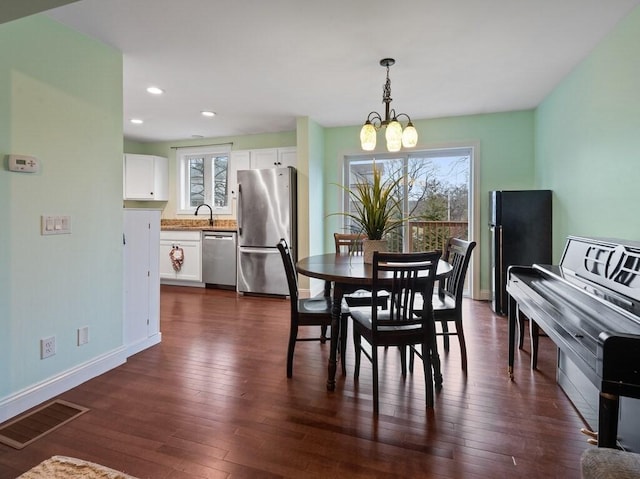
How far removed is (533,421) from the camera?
74.4 inches

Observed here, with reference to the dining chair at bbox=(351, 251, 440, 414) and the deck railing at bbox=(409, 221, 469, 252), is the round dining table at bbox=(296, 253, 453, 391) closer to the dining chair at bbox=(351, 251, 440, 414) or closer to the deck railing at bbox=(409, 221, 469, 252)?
the dining chair at bbox=(351, 251, 440, 414)

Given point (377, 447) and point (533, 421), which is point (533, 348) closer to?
point (533, 421)

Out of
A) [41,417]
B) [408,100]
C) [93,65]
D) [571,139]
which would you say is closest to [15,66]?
[93,65]

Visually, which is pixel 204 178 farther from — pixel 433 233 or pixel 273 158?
pixel 433 233

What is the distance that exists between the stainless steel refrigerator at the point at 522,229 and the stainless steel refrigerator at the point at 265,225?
2.47 meters

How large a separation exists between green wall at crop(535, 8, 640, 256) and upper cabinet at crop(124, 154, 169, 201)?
5574 millimetres

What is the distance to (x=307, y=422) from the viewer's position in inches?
74.7

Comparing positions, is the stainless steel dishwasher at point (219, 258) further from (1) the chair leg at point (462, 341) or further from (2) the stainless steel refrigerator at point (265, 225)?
(1) the chair leg at point (462, 341)

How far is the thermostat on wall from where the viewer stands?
195 centimetres

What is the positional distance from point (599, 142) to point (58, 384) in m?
4.18

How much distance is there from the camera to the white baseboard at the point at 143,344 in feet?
9.33

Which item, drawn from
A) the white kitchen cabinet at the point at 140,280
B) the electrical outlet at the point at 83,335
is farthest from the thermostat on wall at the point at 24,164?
the electrical outlet at the point at 83,335

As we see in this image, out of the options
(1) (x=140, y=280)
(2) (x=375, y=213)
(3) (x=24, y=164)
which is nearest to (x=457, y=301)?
(2) (x=375, y=213)

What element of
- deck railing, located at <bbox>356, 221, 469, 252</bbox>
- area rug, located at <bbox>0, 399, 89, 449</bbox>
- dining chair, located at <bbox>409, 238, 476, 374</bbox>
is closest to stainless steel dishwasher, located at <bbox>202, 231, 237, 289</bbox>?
deck railing, located at <bbox>356, 221, 469, 252</bbox>
